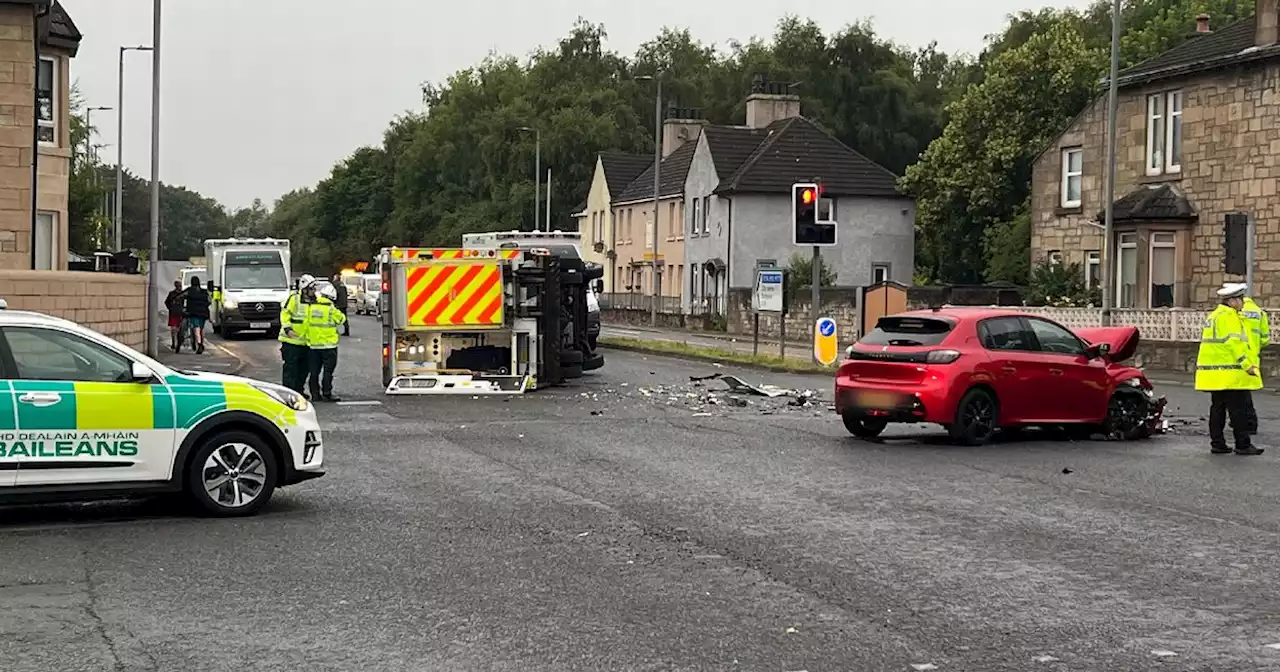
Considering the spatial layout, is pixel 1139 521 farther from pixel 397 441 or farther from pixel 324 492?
pixel 397 441

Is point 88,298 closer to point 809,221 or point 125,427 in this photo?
point 809,221

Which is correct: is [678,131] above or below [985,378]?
above

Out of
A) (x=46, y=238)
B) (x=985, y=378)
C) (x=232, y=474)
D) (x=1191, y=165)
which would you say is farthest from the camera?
(x=1191, y=165)

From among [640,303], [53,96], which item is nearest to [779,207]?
[640,303]

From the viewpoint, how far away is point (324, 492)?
12.1 metres

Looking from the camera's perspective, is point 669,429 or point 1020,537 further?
point 669,429

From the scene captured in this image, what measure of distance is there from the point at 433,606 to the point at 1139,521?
18.0 feet

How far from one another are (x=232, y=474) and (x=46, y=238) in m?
23.6

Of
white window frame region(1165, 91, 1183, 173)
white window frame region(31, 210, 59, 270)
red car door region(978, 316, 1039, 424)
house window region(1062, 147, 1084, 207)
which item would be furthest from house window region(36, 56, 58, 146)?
house window region(1062, 147, 1084, 207)

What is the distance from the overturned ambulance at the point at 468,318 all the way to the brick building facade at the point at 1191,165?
19.4 metres

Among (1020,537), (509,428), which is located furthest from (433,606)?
(509,428)

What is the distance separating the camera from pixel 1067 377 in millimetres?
17000

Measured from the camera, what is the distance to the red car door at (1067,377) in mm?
16891

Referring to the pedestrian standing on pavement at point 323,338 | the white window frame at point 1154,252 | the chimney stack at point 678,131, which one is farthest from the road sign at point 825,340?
the chimney stack at point 678,131
